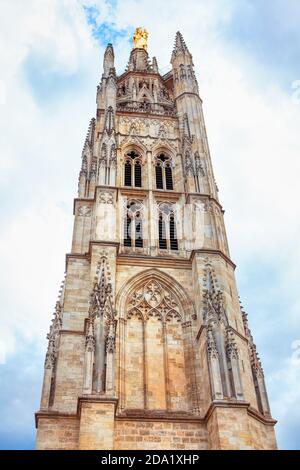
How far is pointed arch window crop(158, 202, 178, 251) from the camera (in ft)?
75.9

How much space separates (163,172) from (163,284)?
25.5 feet

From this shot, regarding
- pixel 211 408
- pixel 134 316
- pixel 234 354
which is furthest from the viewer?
pixel 134 316

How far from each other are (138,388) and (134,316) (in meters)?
2.97

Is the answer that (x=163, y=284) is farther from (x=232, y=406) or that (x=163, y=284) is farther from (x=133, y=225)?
(x=232, y=406)

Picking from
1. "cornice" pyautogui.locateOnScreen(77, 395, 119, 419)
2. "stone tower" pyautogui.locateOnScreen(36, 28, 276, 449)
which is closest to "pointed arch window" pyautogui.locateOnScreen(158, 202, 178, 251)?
"stone tower" pyautogui.locateOnScreen(36, 28, 276, 449)

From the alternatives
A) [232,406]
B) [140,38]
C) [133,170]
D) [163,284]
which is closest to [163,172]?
[133,170]

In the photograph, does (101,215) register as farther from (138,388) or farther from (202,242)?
(138,388)

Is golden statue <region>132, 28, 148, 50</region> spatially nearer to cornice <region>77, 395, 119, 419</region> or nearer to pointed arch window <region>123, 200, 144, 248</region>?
pointed arch window <region>123, 200, 144, 248</region>

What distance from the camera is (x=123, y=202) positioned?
2462 cm

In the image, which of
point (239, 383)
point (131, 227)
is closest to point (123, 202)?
point (131, 227)

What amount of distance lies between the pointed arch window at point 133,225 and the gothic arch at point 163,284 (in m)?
1.99

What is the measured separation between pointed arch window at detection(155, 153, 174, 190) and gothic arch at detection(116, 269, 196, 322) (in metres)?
6.29

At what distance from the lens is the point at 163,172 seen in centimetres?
2700

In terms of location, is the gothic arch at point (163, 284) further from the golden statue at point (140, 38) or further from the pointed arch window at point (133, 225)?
the golden statue at point (140, 38)
